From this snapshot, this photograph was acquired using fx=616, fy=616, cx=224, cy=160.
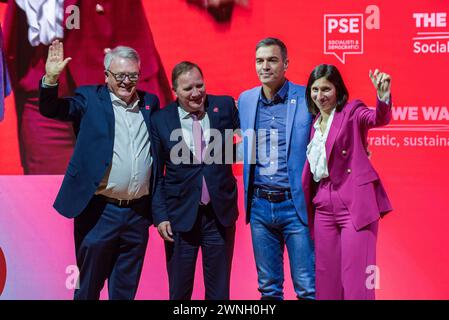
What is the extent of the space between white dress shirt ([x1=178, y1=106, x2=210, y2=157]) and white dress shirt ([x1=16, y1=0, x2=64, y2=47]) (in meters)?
1.21

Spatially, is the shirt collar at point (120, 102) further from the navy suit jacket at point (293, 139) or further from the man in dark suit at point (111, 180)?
the navy suit jacket at point (293, 139)

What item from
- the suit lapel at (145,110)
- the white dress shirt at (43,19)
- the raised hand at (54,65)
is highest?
the white dress shirt at (43,19)

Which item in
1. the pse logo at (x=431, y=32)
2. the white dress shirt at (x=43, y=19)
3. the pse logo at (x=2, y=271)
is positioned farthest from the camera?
the pse logo at (x=2, y=271)

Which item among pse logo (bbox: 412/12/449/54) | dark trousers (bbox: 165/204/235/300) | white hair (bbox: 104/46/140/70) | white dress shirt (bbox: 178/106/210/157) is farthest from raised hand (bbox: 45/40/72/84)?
pse logo (bbox: 412/12/449/54)

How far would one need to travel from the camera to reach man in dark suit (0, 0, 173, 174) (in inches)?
165

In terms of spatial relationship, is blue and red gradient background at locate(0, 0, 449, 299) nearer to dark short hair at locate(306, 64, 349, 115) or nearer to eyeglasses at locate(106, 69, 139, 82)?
dark short hair at locate(306, 64, 349, 115)

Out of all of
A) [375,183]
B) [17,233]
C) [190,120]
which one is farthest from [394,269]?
[17,233]

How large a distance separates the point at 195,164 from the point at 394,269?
5.25 ft

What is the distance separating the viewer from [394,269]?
13.6 ft

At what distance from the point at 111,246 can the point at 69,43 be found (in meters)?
1.50

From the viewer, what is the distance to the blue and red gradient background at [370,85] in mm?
4047

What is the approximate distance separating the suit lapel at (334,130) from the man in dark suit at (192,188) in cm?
60

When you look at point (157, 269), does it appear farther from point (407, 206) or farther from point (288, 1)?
point (288, 1)

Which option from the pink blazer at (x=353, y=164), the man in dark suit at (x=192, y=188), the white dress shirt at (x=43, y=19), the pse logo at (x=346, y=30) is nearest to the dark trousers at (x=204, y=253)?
the man in dark suit at (x=192, y=188)
